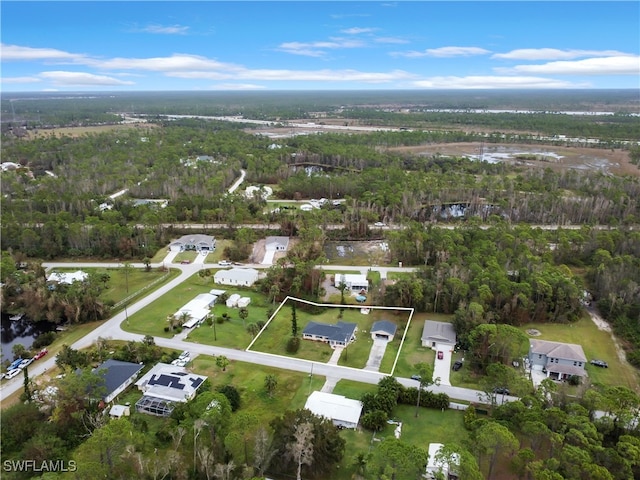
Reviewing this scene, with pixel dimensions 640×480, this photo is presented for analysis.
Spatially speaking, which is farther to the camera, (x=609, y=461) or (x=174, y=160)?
(x=174, y=160)

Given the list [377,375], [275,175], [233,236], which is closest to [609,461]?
[377,375]

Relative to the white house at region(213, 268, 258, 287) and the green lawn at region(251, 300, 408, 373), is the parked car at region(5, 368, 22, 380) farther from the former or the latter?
the white house at region(213, 268, 258, 287)

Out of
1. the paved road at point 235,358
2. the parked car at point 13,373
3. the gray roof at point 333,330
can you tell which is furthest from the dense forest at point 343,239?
the gray roof at point 333,330

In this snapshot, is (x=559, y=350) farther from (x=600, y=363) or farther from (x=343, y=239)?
(x=343, y=239)

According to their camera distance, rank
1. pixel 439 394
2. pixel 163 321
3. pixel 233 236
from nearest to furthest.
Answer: pixel 439 394, pixel 163 321, pixel 233 236

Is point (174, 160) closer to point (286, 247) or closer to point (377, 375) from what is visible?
point (286, 247)

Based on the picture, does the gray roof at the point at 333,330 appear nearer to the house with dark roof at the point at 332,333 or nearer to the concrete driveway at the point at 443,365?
the house with dark roof at the point at 332,333

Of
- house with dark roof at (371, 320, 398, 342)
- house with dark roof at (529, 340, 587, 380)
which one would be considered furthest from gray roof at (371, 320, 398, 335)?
house with dark roof at (529, 340, 587, 380)

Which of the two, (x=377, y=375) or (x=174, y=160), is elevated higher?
(x=174, y=160)
